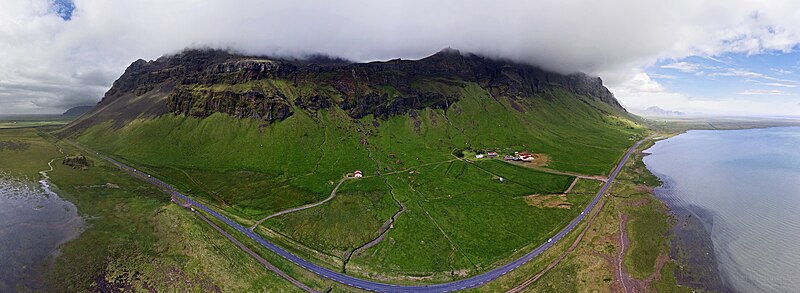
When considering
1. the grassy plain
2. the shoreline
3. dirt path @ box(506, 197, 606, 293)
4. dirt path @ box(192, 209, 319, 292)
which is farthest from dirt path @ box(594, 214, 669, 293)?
the grassy plain

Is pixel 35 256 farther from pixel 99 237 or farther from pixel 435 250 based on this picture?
pixel 435 250

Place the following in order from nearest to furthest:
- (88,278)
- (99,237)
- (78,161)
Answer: (88,278) → (99,237) → (78,161)

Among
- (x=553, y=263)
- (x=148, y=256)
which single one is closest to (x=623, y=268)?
(x=553, y=263)

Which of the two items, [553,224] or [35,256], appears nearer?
[35,256]

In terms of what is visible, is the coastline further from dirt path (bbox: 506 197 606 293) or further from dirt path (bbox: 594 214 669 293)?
dirt path (bbox: 506 197 606 293)

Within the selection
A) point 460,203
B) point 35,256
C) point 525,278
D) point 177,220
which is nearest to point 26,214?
point 35,256

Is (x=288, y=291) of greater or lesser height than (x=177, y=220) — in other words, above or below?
below

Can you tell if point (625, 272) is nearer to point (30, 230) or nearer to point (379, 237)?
point (379, 237)

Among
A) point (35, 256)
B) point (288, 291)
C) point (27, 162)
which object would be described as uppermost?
point (27, 162)
